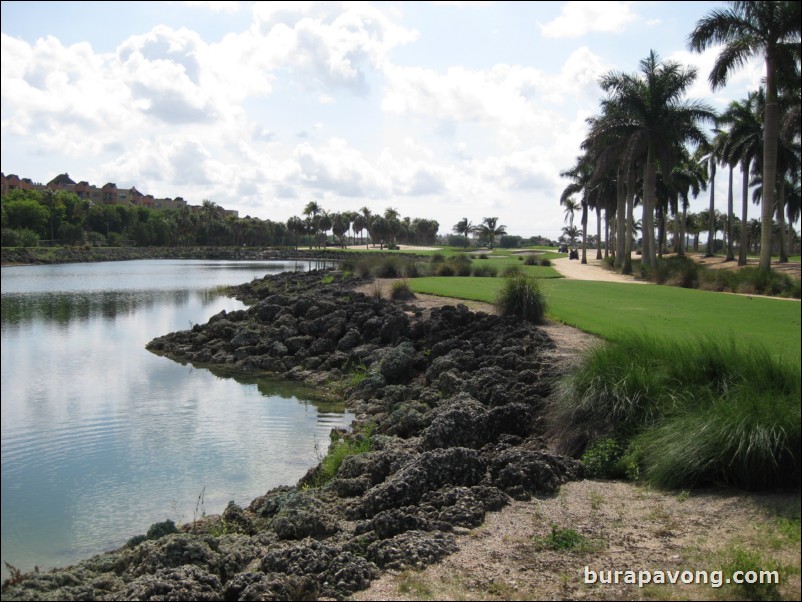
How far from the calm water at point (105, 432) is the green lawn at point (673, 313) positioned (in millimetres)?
7236

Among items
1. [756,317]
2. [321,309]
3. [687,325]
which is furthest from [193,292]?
[756,317]

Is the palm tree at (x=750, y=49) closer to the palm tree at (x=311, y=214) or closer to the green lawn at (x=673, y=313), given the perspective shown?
the green lawn at (x=673, y=313)

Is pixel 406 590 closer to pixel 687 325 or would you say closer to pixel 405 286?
pixel 687 325

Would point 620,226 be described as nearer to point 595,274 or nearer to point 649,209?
point 595,274

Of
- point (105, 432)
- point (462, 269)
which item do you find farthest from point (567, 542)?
point (462, 269)

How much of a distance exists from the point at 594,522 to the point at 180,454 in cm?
825

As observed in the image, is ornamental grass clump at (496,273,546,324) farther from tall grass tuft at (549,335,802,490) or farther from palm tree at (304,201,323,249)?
palm tree at (304,201,323,249)

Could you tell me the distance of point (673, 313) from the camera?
1465 centimetres

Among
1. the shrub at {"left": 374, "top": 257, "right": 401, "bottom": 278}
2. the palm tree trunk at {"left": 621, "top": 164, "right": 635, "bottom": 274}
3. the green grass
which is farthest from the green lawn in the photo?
the palm tree trunk at {"left": 621, "top": 164, "right": 635, "bottom": 274}

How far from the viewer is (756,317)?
8516mm

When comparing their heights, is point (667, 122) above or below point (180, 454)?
above

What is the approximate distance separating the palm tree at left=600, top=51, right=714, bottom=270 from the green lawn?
14956 millimetres

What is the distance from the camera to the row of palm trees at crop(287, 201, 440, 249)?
161m

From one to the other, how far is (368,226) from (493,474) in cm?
16319
